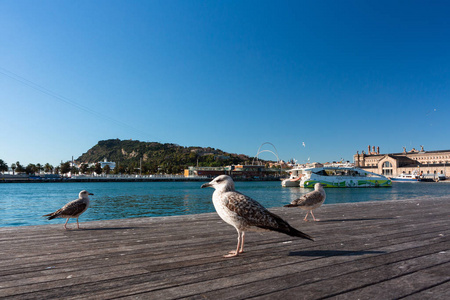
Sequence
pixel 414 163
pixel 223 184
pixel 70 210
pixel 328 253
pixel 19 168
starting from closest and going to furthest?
pixel 328 253 → pixel 223 184 → pixel 70 210 → pixel 19 168 → pixel 414 163

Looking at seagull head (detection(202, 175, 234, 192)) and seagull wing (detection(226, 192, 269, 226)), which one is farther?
seagull head (detection(202, 175, 234, 192))

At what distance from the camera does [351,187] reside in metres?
72.9

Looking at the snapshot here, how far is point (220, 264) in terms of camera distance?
12.0 feet

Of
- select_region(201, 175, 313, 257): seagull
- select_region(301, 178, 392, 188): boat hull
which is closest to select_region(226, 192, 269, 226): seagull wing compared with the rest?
select_region(201, 175, 313, 257): seagull

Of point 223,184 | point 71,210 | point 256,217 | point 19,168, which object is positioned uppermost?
point 19,168

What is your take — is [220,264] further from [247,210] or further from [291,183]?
[291,183]

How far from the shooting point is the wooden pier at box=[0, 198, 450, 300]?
109 inches

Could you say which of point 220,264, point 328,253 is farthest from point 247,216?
point 328,253

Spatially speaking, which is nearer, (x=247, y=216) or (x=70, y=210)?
(x=247, y=216)

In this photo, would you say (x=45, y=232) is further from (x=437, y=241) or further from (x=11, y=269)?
(x=437, y=241)

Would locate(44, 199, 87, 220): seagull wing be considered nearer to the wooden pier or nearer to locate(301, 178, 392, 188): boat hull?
the wooden pier

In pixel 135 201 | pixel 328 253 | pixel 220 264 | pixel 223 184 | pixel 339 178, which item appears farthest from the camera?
pixel 339 178

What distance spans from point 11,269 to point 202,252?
224 centimetres

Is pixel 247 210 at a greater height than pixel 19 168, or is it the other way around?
pixel 19 168
